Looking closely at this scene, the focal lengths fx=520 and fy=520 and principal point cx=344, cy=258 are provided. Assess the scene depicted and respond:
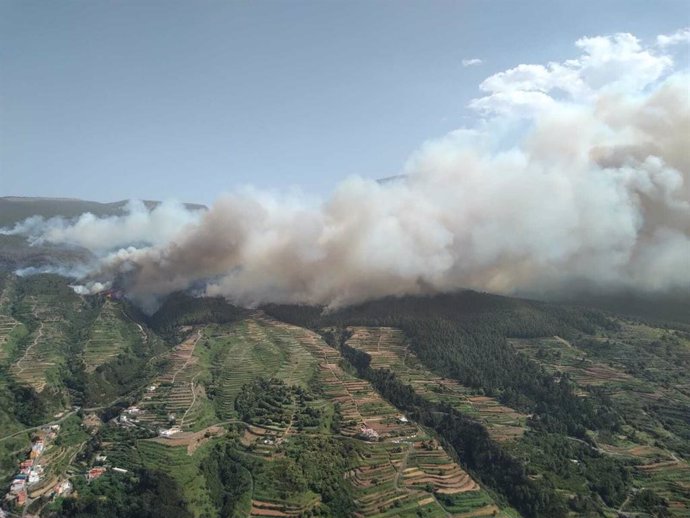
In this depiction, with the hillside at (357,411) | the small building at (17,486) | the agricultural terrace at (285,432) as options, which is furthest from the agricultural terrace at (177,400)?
the small building at (17,486)

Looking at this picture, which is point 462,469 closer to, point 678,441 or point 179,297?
point 678,441

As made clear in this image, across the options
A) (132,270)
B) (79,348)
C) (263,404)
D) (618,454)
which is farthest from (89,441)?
(132,270)

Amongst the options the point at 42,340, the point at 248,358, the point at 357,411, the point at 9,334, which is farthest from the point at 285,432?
the point at 9,334

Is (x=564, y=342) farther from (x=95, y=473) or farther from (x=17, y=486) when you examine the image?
(x=17, y=486)

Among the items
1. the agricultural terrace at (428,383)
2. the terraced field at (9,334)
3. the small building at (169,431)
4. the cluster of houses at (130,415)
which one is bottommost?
the cluster of houses at (130,415)

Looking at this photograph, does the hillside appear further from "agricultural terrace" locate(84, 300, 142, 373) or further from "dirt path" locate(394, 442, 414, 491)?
"agricultural terrace" locate(84, 300, 142, 373)

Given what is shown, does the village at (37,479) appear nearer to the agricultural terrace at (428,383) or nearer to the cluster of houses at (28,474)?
the cluster of houses at (28,474)
